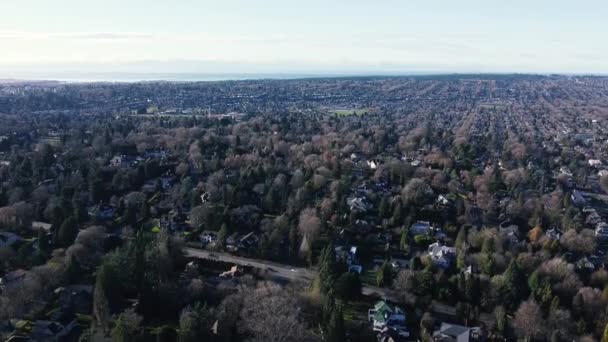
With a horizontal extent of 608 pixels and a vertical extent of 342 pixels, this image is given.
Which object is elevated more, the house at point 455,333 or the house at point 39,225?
the house at point 39,225

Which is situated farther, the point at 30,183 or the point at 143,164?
the point at 143,164

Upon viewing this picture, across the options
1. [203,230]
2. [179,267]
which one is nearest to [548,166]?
[203,230]

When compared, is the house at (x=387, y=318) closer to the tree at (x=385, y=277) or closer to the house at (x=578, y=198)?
the tree at (x=385, y=277)

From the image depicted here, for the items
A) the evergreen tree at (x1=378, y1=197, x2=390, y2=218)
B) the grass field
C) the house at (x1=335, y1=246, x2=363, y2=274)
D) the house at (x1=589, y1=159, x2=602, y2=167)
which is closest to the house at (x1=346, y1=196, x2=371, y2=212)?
the evergreen tree at (x1=378, y1=197, x2=390, y2=218)

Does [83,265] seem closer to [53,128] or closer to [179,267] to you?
[179,267]

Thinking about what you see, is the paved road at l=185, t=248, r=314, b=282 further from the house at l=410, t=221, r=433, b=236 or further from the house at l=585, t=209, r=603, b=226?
the house at l=585, t=209, r=603, b=226

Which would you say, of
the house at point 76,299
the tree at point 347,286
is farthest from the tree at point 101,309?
the tree at point 347,286
